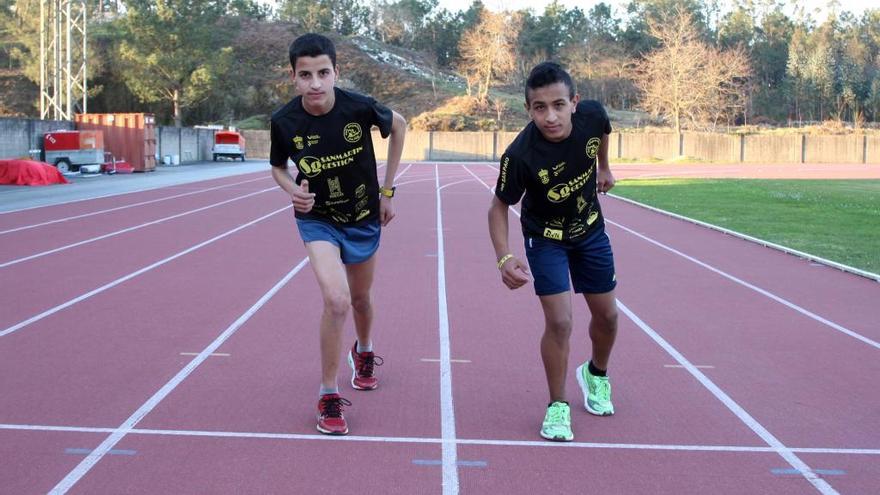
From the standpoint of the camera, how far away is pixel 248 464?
428 centimetres

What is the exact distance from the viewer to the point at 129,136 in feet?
123

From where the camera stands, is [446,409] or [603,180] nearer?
[603,180]

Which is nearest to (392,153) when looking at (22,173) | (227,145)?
(22,173)

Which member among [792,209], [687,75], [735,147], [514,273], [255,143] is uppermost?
[687,75]

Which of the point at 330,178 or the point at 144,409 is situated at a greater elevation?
the point at 330,178

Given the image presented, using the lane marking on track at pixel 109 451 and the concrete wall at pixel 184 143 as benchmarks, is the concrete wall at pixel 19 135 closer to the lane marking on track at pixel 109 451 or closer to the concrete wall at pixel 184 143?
the concrete wall at pixel 184 143

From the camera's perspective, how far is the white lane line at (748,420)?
13.9 feet

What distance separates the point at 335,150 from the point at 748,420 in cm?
269

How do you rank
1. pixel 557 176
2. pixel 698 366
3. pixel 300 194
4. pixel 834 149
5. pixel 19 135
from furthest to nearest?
pixel 834 149 < pixel 19 135 < pixel 698 366 < pixel 300 194 < pixel 557 176

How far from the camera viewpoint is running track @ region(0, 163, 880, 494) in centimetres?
424

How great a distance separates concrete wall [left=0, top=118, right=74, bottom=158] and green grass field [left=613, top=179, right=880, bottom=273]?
2038 centimetres

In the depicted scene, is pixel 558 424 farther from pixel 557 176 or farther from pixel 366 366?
pixel 366 366

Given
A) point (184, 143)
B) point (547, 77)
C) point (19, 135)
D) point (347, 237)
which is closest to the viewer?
point (547, 77)

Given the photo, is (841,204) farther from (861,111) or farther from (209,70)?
(861,111)
